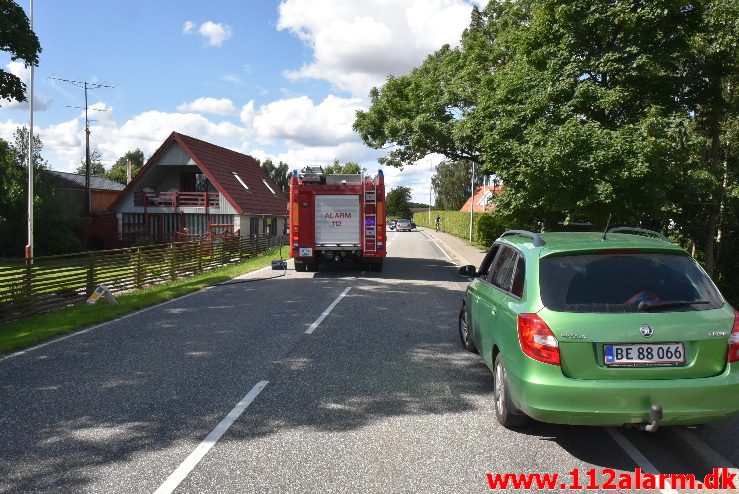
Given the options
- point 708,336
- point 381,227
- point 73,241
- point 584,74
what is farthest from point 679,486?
point 73,241

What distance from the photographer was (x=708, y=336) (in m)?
3.89

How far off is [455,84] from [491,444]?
20.7 metres

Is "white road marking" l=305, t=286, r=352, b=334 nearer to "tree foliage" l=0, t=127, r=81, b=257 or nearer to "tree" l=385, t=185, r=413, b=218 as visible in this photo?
"tree foliage" l=0, t=127, r=81, b=257

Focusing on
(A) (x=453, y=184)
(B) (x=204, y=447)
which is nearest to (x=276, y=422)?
(B) (x=204, y=447)

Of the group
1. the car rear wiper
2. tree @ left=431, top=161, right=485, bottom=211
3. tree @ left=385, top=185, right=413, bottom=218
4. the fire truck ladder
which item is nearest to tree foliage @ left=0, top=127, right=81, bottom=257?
the fire truck ladder

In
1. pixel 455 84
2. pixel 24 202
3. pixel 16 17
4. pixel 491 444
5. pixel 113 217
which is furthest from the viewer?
pixel 113 217

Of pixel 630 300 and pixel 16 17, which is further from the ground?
pixel 16 17

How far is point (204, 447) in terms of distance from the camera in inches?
167

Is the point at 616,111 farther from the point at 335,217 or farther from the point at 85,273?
the point at 85,273

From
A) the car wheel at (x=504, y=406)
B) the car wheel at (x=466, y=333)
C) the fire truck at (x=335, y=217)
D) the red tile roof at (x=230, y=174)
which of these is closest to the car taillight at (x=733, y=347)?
the car wheel at (x=504, y=406)

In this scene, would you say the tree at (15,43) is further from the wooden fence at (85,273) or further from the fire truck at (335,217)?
the fire truck at (335,217)

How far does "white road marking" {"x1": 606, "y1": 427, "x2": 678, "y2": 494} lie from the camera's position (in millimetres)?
3735

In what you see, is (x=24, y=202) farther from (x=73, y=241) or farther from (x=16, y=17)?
(x=16, y=17)

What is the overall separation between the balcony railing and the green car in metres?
31.1
